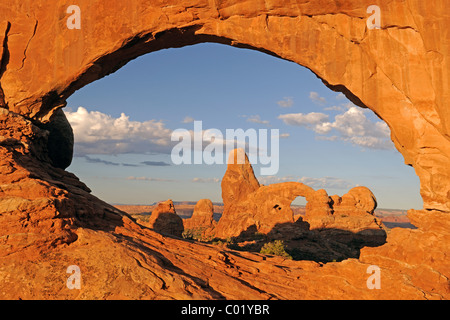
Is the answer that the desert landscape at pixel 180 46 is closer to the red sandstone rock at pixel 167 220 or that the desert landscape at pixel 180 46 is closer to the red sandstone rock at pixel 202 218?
the red sandstone rock at pixel 167 220

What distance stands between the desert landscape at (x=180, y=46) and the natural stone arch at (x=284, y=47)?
5 cm

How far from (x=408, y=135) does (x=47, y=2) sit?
18.8 meters

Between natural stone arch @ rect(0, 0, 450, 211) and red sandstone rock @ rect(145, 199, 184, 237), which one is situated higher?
natural stone arch @ rect(0, 0, 450, 211)

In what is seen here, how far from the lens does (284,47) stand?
1565 cm

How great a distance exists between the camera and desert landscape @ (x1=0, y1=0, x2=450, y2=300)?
34.0 ft

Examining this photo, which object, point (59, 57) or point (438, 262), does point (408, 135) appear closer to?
point (438, 262)

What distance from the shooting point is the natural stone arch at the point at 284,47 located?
13.6 metres

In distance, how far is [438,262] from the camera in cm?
1241

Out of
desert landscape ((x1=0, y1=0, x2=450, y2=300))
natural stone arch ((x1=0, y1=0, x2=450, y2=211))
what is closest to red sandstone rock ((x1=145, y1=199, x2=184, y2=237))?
desert landscape ((x1=0, y1=0, x2=450, y2=300))

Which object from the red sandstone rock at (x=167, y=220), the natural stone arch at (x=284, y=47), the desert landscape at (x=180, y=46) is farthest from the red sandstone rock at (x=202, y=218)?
the natural stone arch at (x=284, y=47)

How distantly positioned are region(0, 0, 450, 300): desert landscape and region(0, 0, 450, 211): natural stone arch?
0.05 meters

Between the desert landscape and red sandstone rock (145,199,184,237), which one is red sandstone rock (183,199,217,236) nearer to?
red sandstone rock (145,199,184,237)

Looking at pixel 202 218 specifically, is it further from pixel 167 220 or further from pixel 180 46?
pixel 180 46

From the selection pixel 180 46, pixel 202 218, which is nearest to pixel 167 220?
pixel 180 46
